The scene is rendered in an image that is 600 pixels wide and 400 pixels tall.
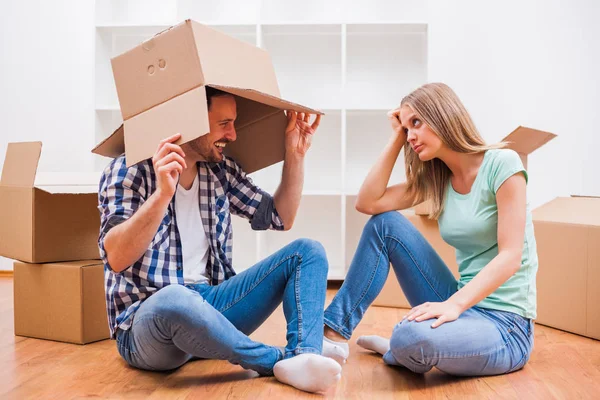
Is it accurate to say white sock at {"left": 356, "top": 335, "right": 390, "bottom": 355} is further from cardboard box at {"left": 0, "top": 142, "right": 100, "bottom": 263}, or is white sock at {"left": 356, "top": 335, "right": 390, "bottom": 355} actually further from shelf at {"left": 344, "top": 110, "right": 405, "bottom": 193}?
shelf at {"left": 344, "top": 110, "right": 405, "bottom": 193}

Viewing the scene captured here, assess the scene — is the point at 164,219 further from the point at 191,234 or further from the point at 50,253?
the point at 50,253

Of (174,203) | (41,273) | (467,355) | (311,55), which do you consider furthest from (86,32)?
(467,355)

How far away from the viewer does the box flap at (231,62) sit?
4.18ft

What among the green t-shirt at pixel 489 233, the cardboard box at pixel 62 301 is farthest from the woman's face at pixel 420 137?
the cardboard box at pixel 62 301

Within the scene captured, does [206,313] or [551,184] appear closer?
[206,313]

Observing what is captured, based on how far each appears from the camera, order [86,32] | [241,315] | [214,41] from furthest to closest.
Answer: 1. [86,32]
2. [241,315]
3. [214,41]

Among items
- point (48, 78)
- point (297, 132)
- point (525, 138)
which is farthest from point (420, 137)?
point (48, 78)

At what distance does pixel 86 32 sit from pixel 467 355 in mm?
2735

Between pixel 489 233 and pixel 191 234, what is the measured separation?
71 cm

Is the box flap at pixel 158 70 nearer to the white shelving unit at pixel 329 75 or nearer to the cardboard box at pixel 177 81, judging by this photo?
the cardboard box at pixel 177 81

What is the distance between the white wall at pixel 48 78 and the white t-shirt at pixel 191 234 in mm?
1963

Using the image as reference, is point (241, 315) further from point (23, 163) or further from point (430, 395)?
point (23, 163)

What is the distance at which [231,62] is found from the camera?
53.4 inches

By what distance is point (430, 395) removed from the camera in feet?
4.50
